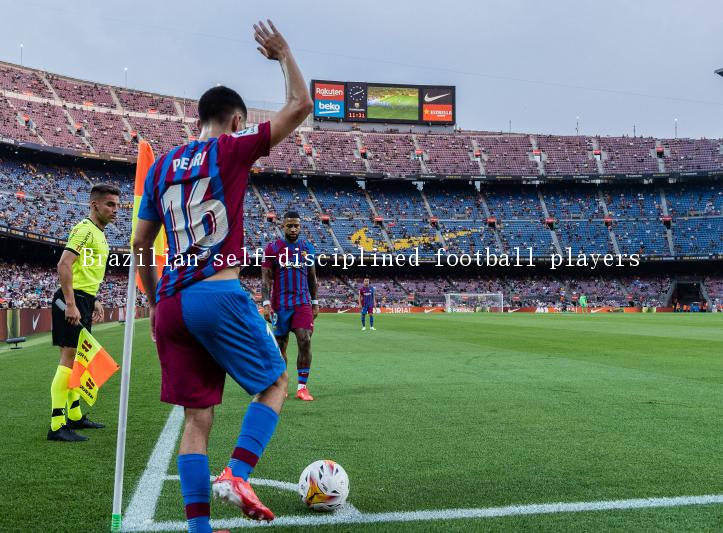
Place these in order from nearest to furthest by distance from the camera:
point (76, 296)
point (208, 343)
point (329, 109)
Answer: point (208, 343), point (76, 296), point (329, 109)

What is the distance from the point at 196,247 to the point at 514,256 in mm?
59579

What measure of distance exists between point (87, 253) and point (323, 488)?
361 cm

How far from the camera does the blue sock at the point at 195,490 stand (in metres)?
3.00

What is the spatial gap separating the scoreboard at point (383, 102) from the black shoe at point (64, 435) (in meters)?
65.4

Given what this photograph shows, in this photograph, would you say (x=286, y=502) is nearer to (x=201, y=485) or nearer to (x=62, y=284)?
(x=201, y=485)

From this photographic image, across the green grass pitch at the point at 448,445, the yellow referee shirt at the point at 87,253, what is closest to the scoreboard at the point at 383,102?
the green grass pitch at the point at 448,445

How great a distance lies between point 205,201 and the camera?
3.20 m

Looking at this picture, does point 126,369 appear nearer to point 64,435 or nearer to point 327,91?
point 64,435

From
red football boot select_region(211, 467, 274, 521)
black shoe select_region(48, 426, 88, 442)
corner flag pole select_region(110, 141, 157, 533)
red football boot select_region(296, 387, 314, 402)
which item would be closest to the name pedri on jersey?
corner flag pole select_region(110, 141, 157, 533)

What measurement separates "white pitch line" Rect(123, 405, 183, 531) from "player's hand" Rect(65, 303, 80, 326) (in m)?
1.30

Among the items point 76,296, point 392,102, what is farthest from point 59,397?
point 392,102

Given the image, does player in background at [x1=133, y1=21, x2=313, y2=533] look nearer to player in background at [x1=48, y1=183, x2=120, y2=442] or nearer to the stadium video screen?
player in background at [x1=48, y1=183, x2=120, y2=442]

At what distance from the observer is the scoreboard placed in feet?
227

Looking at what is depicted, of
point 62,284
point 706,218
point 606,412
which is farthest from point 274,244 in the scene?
point 706,218
